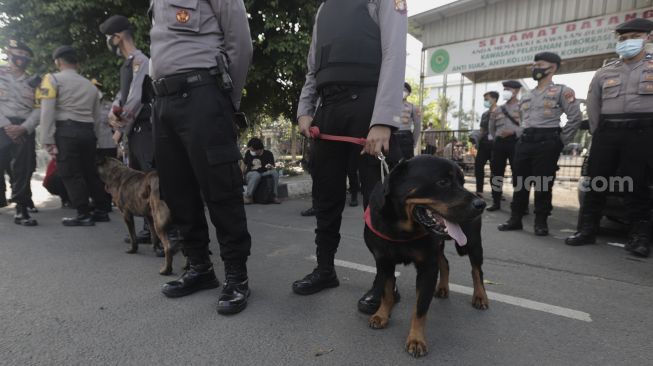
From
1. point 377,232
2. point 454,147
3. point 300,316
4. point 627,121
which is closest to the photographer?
point 377,232

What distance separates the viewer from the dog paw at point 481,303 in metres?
Answer: 2.46

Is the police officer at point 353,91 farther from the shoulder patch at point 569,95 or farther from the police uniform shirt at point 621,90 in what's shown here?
the shoulder patch at point 569,95

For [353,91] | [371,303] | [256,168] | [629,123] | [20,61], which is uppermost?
[20,61]

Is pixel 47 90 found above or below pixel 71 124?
above

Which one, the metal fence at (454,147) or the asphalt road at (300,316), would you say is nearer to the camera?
the asphalt road at (300,316)

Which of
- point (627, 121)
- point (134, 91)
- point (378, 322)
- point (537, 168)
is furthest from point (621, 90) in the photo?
point (134, 91)

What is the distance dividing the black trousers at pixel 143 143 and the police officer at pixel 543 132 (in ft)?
14.5

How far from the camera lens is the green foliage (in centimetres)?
623

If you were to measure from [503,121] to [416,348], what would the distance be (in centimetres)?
550

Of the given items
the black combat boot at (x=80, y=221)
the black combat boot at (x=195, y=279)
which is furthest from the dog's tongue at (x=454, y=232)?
the black combat boot at (x=80, y=221)

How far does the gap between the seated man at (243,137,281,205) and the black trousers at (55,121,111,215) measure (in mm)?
2622

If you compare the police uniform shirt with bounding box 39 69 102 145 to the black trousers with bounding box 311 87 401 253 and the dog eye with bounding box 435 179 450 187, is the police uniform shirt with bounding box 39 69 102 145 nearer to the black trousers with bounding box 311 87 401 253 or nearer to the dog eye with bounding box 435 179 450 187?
the black trousers with bounding box 311 87 401 253

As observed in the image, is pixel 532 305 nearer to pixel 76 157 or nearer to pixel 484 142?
pixel 484 142

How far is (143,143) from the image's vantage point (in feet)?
12.0
